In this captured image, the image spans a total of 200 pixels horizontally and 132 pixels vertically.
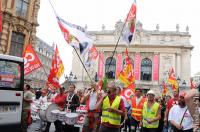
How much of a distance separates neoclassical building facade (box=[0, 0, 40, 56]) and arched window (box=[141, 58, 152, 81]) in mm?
35272

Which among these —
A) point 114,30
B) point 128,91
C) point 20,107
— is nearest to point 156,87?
point 114,30

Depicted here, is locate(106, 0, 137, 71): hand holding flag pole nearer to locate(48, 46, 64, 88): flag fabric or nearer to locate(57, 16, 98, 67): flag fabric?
locate(57, 16, 98, 67): flag fabric

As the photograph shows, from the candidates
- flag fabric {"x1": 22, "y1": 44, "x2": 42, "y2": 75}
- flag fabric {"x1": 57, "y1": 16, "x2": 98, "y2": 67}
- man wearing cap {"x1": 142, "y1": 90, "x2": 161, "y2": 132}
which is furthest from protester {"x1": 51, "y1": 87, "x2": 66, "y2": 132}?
flag fabric {"x1": 22, "y1": 44, "x2": 42, "y2": 75}

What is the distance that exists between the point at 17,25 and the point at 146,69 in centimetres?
3847

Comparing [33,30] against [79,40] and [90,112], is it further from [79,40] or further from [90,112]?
[90,112]

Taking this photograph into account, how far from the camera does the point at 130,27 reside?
484 inches

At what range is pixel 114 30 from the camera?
6028cm

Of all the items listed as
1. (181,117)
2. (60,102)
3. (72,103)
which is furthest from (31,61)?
(181,117)

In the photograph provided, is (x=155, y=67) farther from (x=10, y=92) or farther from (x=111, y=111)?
(x=111, y=111)

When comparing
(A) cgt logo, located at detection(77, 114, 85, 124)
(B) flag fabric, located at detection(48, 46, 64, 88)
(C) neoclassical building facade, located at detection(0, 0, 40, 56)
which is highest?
(C) neoclassical building facade, located at detection(0, 0, 40, 56)

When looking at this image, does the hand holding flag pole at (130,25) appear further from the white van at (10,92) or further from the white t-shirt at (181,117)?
the white t-shirt at (181,117)

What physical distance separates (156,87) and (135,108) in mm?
44460

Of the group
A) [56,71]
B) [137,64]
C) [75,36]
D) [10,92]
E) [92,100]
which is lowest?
[92,100]

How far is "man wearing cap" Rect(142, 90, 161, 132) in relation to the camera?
7.79 meters
